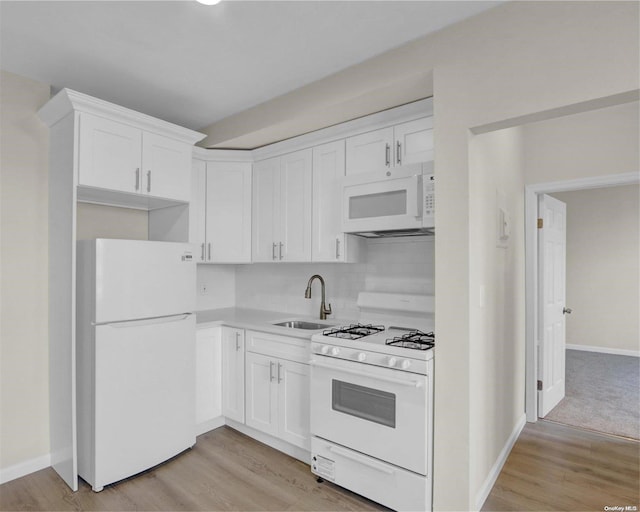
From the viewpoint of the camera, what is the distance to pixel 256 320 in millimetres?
3279

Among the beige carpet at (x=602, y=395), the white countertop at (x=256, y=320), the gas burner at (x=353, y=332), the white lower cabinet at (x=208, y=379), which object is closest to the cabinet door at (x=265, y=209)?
the white countertop at (x=256, y=320)

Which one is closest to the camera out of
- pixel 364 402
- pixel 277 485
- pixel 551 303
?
pixel 364 402

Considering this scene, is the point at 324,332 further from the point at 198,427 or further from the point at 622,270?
the point at 622,270

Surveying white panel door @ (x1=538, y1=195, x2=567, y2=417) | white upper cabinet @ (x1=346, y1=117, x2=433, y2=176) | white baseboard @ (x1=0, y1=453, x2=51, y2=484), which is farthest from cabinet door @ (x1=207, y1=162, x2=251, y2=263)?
white panel door @ (x1=538, y1=195, x2=567, y2=417)

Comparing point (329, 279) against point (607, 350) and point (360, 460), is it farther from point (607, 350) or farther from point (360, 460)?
point (607, 350)

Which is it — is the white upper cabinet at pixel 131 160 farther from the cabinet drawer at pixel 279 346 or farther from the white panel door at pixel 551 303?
the white panel door at pixel 551 303

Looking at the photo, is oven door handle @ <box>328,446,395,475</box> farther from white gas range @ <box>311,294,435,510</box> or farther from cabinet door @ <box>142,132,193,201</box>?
cabinet door @ <box>142,132,193,201</box>

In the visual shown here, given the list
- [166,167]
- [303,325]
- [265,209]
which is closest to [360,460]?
[303,325]

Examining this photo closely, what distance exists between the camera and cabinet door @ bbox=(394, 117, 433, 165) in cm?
245

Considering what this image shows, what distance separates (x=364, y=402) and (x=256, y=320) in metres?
1.33

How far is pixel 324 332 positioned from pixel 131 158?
1.77 metres

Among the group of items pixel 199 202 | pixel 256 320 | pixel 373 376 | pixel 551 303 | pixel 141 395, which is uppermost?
pixel 199 202

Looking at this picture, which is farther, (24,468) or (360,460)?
(24,468)

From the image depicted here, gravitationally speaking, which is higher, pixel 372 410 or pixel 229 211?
pixel 229 211
